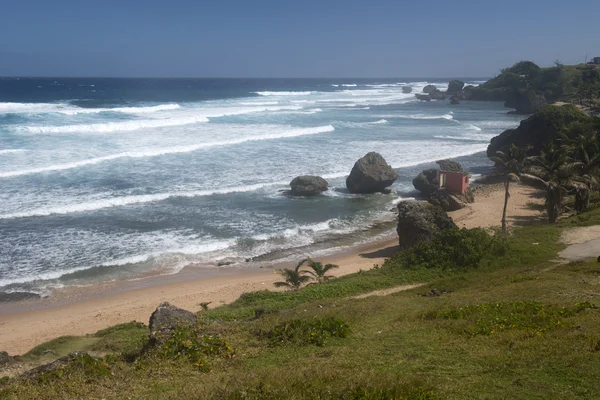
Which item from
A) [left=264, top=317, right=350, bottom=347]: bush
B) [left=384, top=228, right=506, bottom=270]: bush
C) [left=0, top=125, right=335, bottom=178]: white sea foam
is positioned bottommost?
[left=384, top=228, right=506, bottom=270]: bush

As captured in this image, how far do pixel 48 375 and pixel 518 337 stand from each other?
8.18 metres

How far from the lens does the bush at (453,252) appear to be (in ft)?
62.1

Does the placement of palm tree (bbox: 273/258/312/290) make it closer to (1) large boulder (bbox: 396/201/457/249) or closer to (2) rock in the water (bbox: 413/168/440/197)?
(1) large boulder (bbox: 396/201/457/249)

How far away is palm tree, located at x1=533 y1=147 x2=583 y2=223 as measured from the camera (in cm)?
2444

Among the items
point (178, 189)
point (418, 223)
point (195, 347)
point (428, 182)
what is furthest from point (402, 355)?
point (178, 189)

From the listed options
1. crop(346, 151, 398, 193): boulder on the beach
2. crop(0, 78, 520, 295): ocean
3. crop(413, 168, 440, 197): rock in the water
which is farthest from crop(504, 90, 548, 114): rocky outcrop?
crop(346, 151, 398, 193): boulder on the beach

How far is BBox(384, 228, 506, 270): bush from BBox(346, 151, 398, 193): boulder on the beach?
12.8 metres

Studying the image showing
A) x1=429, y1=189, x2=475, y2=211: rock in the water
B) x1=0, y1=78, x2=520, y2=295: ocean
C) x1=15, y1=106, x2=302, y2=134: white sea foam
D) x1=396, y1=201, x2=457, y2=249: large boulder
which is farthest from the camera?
x1=15, y1=106, x2=302, y2=134: white sea foam

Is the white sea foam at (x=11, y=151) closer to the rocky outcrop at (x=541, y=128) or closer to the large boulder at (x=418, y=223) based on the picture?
the large boulder at (x=418, y=223)

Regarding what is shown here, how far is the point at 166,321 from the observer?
1099 cm

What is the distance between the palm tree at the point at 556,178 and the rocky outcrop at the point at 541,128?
14.9 metres

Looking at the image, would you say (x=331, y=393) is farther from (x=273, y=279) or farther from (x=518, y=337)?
(x=273, y=279)

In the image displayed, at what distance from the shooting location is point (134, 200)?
30.0 metres

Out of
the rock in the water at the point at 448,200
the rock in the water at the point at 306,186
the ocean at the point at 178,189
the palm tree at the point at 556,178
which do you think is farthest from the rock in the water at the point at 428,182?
the palm tree at the point at 556,178
